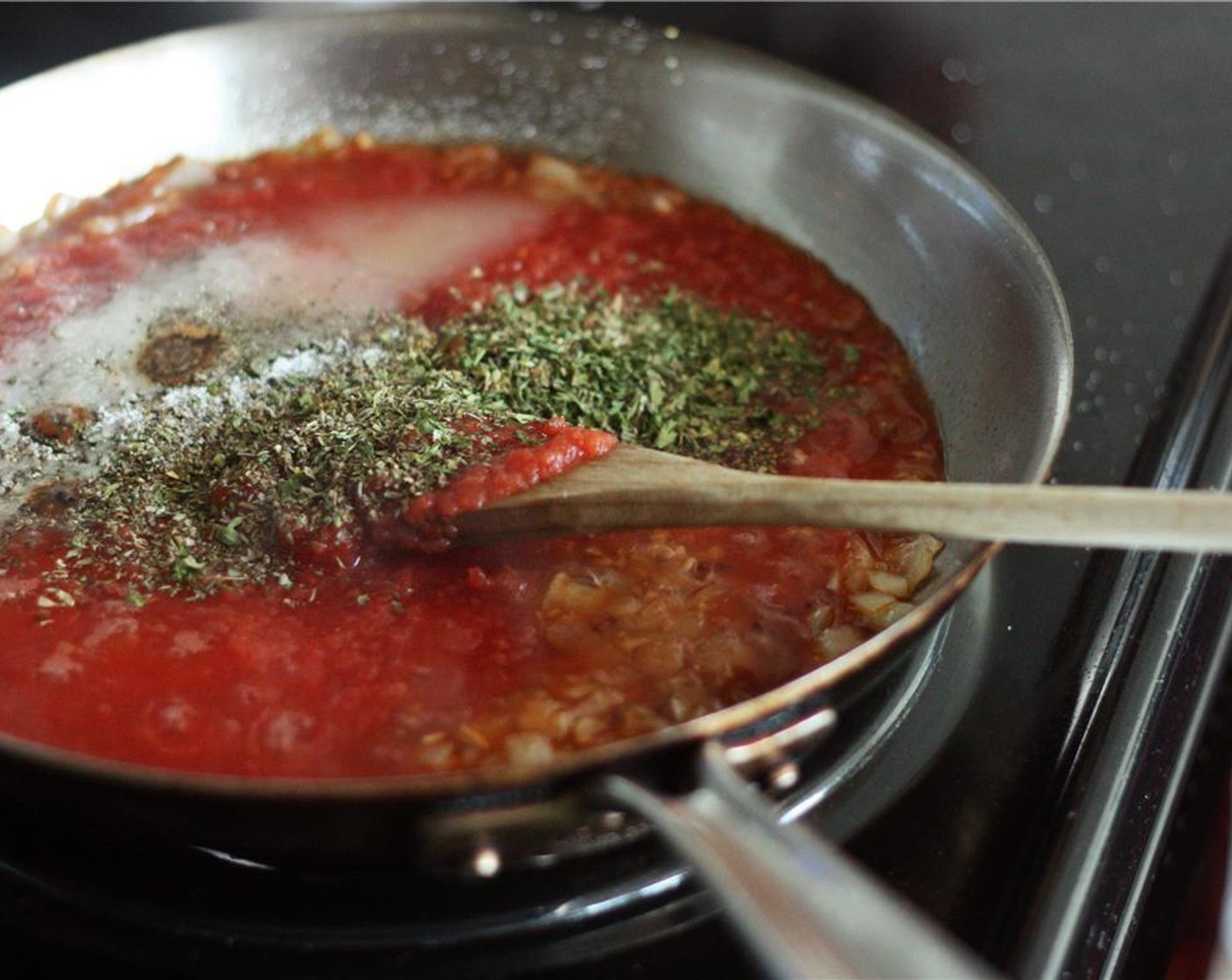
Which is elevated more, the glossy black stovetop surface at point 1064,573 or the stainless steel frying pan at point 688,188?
the stainless steel frying pan at point 688,188

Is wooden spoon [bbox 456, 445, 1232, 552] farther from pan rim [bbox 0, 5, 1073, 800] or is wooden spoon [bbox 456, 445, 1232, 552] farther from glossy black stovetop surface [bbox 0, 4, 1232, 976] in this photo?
glossy black stovetop surface [bbox 0, 4, 1232, 976]

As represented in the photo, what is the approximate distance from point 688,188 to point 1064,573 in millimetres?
1147

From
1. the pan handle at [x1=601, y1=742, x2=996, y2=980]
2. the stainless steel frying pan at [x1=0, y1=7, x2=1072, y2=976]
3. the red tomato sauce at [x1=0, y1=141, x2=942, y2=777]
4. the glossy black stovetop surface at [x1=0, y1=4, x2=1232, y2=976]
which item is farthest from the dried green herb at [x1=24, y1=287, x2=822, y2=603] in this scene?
the pan handle at [x1=601, y1=742, x2=996, y2=980]

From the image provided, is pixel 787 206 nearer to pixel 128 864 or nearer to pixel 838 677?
pixel 838 677

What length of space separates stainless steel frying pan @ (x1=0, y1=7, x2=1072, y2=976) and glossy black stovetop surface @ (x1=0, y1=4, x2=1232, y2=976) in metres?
0.17

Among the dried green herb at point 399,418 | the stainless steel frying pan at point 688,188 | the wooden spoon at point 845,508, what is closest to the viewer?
the stainless steel frying pan at point 688,188

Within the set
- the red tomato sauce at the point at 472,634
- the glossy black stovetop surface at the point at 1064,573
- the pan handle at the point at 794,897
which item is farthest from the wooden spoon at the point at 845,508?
the pan handle at the point at 794,897

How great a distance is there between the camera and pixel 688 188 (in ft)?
8.23

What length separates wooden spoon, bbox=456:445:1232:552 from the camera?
1.19 metres

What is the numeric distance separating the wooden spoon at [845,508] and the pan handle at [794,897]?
1.23 feet

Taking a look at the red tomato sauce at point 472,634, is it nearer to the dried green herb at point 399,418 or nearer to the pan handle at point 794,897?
the dried green herb at point 399,418

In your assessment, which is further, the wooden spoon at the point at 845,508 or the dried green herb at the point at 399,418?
the dried green herb at the point at 399,418

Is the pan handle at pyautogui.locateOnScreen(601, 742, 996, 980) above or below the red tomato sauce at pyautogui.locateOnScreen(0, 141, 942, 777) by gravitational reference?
above

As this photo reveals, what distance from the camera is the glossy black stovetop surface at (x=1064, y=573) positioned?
1.34 metres
